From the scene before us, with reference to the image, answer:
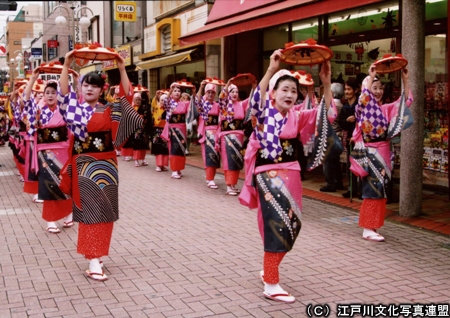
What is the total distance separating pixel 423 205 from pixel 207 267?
4.09 metres

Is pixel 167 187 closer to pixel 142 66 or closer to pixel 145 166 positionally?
pixel 145 166

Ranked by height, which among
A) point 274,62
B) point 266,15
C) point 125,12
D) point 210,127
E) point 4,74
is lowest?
point 210,127

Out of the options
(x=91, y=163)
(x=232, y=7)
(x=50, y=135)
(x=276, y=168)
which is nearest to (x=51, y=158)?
(x=50, y=135)

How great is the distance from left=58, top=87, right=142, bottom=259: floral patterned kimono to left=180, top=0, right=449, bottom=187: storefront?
162 inches

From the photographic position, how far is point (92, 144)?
4.96 m

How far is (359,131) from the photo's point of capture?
247 inches

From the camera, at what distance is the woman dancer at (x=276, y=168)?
4.36 meters

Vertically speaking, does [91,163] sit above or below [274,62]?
below

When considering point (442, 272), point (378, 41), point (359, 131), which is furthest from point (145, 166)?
point (442, 272)

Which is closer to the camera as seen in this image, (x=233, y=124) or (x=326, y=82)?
(x=326, y=82)

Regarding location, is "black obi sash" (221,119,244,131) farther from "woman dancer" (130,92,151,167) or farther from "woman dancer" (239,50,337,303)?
"woman dancer" (239,50,337,303)

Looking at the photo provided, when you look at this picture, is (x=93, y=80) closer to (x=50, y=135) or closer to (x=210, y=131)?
(x=50, y=135)

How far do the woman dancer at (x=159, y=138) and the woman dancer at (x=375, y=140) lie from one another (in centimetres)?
671

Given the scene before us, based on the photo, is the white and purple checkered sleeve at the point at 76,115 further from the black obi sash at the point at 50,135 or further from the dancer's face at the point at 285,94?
the black obi sash at the point at 50,135
